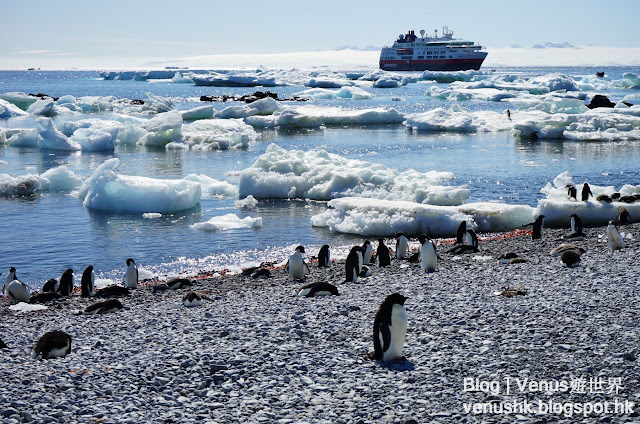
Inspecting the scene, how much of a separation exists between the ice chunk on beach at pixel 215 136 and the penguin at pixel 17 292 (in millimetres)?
19495

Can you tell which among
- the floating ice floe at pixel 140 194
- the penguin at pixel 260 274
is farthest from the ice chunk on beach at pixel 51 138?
the penguin at pixel 260 274

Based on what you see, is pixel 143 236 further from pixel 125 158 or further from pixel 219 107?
pixel 219 107

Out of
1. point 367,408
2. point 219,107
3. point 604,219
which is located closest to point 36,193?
point 604,219

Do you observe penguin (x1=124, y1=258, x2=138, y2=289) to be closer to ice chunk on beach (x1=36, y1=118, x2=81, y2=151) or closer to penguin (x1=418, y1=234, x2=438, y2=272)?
penguin (x1=418, y1=234, x2=438, y2=272)

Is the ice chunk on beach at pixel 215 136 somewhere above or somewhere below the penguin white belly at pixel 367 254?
above

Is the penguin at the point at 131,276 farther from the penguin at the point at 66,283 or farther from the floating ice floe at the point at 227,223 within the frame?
the floating ice floe at the point at 227,223

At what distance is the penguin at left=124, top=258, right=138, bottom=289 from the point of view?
33.1 feet

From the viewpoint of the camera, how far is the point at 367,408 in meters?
4.61

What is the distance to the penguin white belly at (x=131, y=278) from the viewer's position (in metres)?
→ 10.1

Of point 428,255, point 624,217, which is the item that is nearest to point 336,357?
point 428,255

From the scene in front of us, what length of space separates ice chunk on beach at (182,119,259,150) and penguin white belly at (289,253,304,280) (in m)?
19.1

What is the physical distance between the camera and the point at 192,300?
834 cm

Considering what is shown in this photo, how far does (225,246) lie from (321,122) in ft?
88.0

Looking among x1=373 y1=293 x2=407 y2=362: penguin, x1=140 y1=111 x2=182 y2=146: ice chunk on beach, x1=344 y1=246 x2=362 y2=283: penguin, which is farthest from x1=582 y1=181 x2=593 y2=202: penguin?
x1=140 y1=111 x2=182 y2=146: ice chunk on beach
